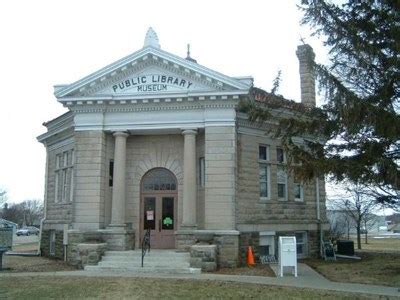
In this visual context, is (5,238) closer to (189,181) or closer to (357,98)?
(189,181)

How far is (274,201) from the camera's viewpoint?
22047 millimetres

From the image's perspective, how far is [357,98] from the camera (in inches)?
505

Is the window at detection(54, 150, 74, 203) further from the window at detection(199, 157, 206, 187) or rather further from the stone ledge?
the stone ledge

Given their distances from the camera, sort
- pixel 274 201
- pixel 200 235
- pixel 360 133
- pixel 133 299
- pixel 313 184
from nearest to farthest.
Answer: pixel 133 299 → pixel 360 133 → pixel 200 235 → pixel 274 201 → pixel 313 184

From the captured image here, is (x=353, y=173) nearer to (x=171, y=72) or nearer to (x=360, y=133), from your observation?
(x=360, y=133)

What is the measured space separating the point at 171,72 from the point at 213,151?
3.60m

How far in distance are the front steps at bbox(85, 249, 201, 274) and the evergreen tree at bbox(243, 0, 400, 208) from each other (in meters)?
6.14

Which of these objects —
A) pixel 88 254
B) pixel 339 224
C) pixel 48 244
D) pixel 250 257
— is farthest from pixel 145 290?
pixel 339 224

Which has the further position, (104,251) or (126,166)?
(126,166)

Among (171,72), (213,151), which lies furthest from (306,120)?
(171,72)

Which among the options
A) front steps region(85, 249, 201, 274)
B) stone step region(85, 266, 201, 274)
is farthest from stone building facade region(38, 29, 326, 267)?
stone step region(85, 266, 201, 274)

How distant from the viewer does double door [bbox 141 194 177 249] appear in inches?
834

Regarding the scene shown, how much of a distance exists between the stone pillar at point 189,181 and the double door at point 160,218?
5.28 feet

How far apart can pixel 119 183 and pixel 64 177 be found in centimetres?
533
